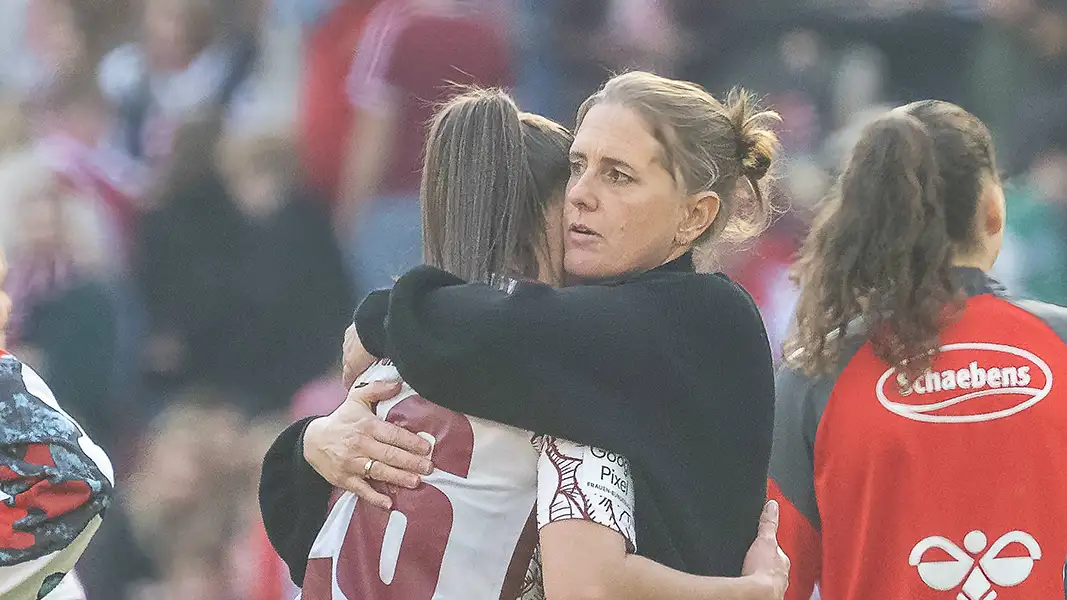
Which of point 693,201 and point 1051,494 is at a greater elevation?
point 693,201

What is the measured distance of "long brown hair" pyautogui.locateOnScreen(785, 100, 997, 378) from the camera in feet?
7.29

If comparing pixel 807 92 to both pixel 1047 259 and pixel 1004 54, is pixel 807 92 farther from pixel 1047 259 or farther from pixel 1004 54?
pixel 1047 259

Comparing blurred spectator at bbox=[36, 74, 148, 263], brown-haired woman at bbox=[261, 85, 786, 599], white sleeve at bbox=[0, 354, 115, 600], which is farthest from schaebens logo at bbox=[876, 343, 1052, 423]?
blurred spectator at bbox=[36, 74, 148, 263]

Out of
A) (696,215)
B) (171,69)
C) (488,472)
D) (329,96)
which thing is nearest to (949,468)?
(696,215)

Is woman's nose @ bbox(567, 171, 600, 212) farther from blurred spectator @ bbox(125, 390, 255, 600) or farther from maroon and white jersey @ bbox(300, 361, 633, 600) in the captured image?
blurred spectator @ bbox(125, 390, 255, 600)

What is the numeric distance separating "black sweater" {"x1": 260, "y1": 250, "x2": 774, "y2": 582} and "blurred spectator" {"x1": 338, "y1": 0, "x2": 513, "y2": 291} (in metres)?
2.53

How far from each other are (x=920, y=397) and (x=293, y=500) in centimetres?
103

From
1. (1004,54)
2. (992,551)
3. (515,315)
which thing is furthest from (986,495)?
(1004,54)

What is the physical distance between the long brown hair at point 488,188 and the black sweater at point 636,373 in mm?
73

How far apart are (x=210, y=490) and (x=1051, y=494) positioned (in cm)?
278

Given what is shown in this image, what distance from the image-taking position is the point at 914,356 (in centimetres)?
220

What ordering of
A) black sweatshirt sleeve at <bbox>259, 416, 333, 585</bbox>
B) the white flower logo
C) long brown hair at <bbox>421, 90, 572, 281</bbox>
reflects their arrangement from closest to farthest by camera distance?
long brown hair at <bbox>421, 90, 572, 281</bbox> < black sweatshirt sleeve at <bbox>259, 416, 333, 585</bbox> < the white flower logo

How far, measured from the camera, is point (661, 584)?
1.45 m

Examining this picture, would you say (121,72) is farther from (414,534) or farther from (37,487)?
(414,534)
